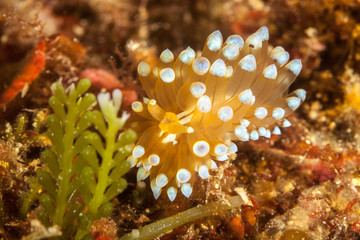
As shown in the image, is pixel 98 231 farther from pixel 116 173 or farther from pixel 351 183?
pixel 351 183

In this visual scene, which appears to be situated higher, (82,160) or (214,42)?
(214,42)

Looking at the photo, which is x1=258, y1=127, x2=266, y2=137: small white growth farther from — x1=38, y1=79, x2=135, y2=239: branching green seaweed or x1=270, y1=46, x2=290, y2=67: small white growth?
x1=38, y1=79, x2=135, y2=239: branching green seaweed

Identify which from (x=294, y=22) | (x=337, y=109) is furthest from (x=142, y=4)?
(x=337, y=109)

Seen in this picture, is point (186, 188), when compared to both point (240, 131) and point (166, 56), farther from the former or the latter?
point (166, 56)

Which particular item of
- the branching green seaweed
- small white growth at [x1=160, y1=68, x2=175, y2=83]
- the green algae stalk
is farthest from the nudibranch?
the branching green seaweed

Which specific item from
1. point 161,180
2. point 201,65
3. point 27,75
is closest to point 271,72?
point 201,65

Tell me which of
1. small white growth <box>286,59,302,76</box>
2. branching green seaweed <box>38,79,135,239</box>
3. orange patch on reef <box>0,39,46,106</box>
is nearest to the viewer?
branching green seaweed <box>38,79,135,239</box>

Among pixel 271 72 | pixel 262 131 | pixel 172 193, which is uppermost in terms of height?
pixel 271 72

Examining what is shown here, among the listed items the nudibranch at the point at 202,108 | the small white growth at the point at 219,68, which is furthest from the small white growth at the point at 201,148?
the small white growth at the point at 219,68
